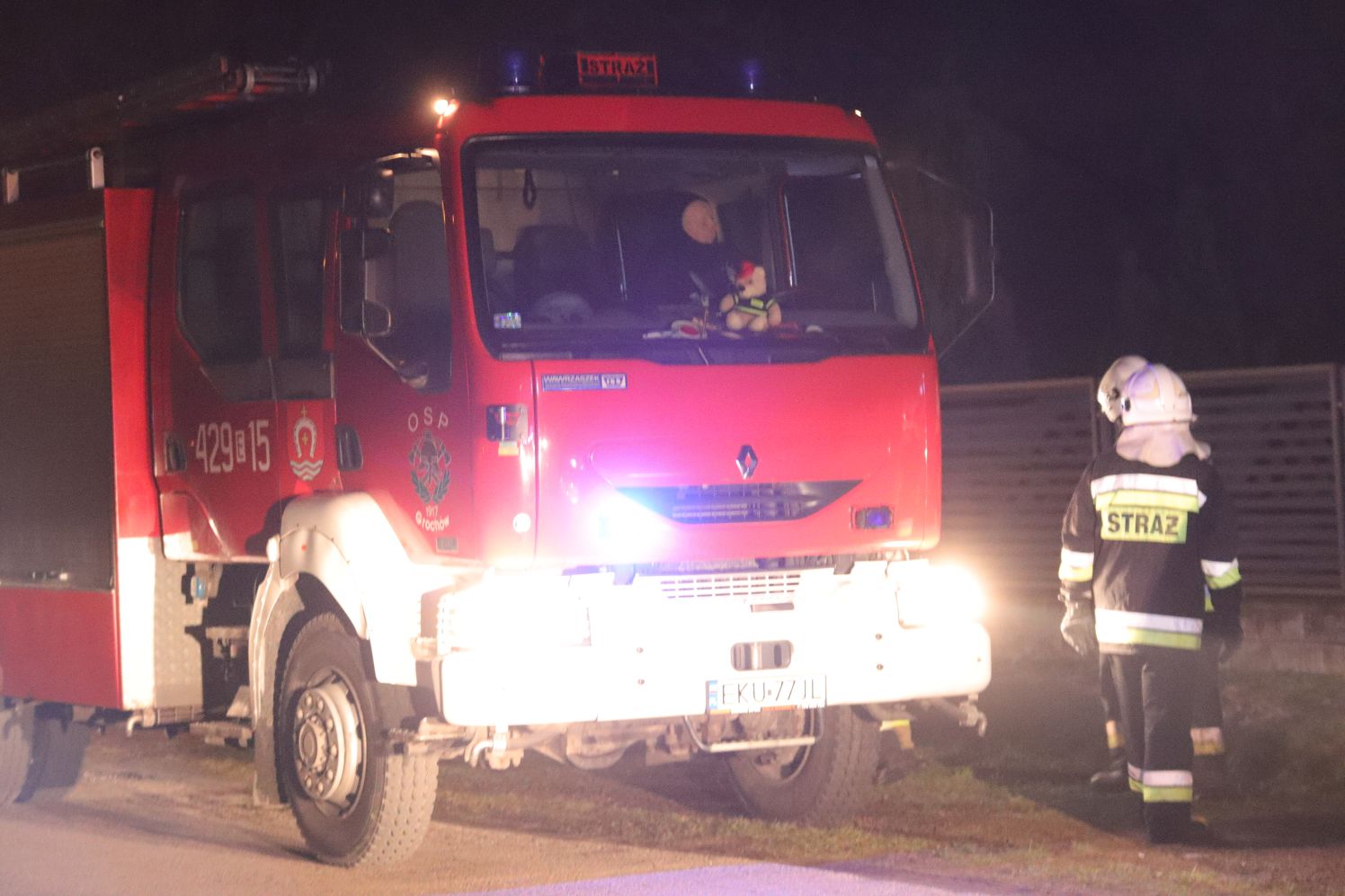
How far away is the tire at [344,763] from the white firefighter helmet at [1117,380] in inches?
119

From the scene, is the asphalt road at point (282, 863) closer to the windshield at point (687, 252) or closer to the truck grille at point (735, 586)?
the truck grille at point (735, 586)

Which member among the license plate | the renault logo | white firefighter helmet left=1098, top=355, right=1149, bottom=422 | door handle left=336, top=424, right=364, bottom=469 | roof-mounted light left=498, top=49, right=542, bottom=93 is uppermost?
roof-mounted light left=498, top=49, right=542, bottom=93

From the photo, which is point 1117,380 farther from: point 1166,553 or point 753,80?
point 753,80

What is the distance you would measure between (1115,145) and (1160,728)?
12.2 meters

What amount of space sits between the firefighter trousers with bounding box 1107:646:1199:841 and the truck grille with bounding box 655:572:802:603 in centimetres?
146

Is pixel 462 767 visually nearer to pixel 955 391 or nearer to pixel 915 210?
pixel 915 210

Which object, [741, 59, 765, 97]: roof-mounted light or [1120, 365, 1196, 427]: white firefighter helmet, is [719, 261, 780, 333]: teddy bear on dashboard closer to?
[741, 59, 765, 97]: roof-mounted light

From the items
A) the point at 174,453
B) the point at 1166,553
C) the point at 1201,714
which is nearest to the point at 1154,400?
the point at 1166,553

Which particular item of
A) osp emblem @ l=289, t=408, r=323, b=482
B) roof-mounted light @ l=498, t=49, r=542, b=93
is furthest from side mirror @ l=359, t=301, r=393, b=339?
roof-mounted light @ l=498, t=49, r=542, b=93

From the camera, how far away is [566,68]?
26.2ft

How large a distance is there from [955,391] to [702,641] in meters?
8.37

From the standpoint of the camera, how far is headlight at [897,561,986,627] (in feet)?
26.4

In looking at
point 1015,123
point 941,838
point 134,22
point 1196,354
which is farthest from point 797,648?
point 134,22

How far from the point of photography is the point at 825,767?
28.4 feet
